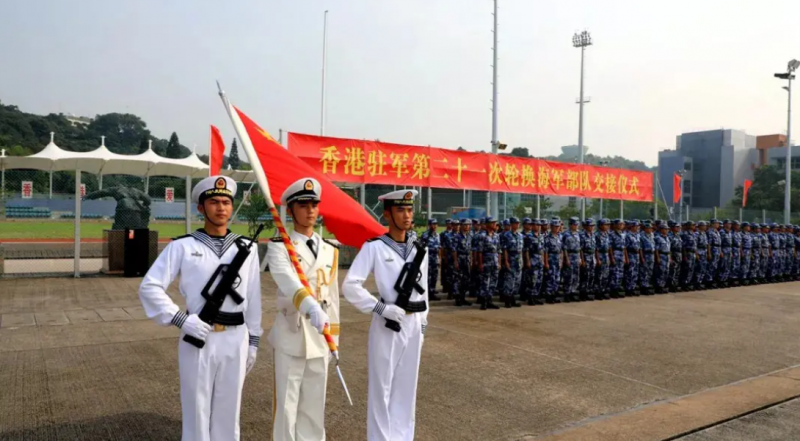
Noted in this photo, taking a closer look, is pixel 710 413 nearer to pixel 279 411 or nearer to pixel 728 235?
pixel 279 411

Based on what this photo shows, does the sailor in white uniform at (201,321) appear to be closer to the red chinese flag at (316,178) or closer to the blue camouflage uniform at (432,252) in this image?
the red chinese flag at (316,178)

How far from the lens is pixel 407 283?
3.66 meters

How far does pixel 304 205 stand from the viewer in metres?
3.45

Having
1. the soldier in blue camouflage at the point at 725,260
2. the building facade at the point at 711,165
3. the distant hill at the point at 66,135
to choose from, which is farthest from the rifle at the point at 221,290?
the building facade at the point at 711,165

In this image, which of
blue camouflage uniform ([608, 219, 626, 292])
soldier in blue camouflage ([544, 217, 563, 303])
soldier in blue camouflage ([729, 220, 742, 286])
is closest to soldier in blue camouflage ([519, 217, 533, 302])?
soldier in blue camouflage ([544, 217, 563, 303])

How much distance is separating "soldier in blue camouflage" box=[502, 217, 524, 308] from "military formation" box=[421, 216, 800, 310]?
0.02 metres

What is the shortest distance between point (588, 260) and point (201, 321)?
1002cm

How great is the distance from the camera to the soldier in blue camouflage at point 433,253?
35.4ft

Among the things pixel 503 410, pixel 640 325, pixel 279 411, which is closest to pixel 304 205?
pixel 279 411

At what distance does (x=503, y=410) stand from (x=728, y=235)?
12.9 metres

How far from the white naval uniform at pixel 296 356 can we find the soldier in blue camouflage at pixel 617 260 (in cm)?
997

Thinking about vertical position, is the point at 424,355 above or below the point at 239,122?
below

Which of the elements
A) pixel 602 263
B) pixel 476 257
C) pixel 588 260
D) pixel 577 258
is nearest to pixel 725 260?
pixel 602 263

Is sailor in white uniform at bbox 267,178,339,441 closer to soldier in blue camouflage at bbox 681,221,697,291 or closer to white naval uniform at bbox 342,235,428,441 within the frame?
white naval uniform at bbox 342,235,428,441
